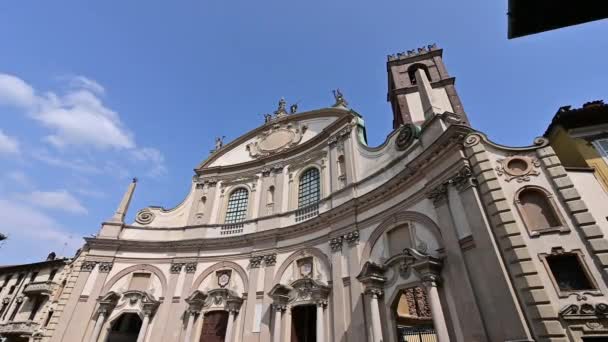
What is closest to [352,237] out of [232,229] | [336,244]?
[336,244]

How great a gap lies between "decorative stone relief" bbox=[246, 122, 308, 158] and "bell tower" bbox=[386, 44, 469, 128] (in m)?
6.86

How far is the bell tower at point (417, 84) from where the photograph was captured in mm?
17522

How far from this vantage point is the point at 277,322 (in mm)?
14227

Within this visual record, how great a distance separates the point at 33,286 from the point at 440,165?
99.2 feet

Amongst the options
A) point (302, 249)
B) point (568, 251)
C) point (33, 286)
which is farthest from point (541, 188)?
point (33, 286)

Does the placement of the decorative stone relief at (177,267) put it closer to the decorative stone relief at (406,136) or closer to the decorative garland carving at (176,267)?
the decorative garland carving at (176,267)

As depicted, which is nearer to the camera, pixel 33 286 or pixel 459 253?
pixel 459 253

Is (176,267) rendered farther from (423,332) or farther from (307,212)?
(423,332)

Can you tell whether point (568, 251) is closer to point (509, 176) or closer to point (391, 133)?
point (509, 176)

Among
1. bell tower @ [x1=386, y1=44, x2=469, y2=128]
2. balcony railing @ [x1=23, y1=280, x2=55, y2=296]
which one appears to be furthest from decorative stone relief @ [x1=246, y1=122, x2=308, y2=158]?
balcony railing @ [x1=23, y1=280, x2=55, y2=296]

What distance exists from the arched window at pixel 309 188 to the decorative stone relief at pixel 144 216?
414 inches

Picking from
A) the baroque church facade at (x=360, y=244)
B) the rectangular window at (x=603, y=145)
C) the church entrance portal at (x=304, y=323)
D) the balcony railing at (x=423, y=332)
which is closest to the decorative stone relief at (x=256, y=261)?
the baroque church facade at (x=360, y=244)

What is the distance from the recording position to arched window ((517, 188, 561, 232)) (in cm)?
874

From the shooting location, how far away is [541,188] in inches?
362
